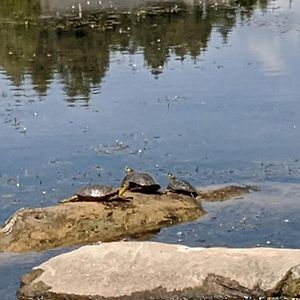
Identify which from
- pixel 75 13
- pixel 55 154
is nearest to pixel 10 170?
pixel 55 154

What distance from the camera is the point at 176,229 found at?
13211mm

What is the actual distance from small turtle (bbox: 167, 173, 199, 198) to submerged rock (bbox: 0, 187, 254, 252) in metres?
0.27

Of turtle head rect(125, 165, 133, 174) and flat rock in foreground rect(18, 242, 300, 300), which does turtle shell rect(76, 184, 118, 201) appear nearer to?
turtle head rect(125, 165, 133, 174)

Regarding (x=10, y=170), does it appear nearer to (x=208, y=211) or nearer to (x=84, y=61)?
(x=208, y=211)

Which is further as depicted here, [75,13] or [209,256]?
[75,13]

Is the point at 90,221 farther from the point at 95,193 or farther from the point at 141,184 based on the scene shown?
the point at 141,184

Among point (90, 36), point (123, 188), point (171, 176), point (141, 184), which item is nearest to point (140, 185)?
point (141, 184)

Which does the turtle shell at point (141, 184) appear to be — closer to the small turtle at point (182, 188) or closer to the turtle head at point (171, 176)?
the small turtle at point (182, 188)

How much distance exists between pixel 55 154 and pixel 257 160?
381 cm

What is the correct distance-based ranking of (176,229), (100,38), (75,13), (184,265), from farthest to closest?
(75,13) < (100,38) < (176,229) < (184,265)

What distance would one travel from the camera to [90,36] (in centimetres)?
3438

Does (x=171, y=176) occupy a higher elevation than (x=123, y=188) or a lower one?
lower

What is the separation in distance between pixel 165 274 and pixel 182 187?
12.5 feet

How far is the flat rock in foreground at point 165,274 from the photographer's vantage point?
1034cm
